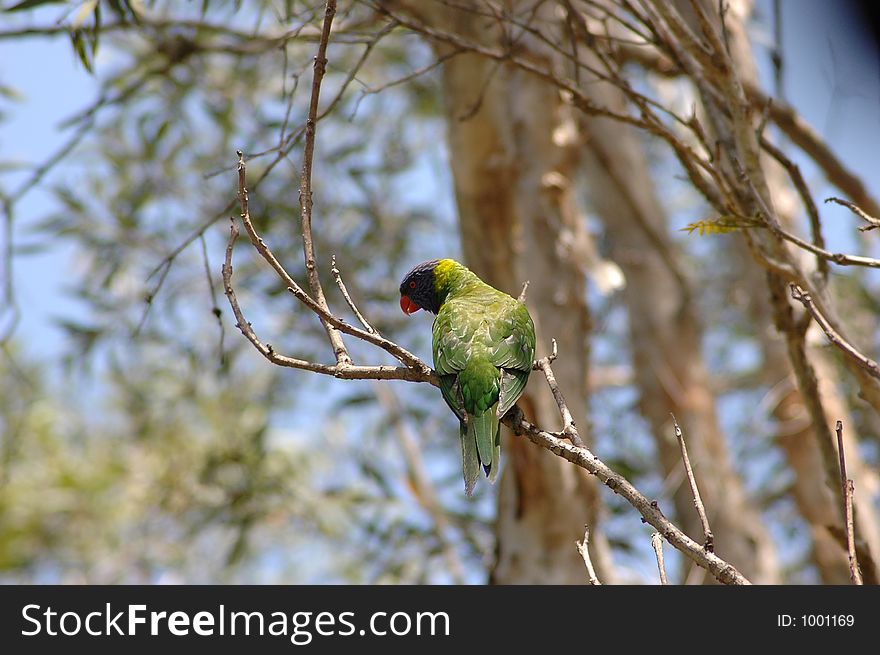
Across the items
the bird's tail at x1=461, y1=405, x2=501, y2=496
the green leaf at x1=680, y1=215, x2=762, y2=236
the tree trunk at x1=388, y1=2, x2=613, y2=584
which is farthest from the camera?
the tree trunk at x1=388, y1=2, x2=613, y2=584

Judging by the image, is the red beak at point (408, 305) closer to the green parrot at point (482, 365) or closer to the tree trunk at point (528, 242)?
the green parrot at point (482, 365)

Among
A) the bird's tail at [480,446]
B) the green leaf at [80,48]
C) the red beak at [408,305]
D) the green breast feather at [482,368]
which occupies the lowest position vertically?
the bird's tail at [480,446]

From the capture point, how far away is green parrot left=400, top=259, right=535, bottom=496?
230 centimetres

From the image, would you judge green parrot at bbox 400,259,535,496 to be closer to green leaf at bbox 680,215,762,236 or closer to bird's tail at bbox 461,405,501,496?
bird's tail at bbox 461,405,501,496

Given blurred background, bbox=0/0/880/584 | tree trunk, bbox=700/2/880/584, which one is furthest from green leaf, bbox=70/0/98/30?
tree trunk, bbox=700/2/880/584

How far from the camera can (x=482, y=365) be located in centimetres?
239

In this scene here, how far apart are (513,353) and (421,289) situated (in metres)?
0.72

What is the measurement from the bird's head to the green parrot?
1.03ft

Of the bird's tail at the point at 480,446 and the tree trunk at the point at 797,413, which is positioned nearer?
the bird's tail at the point at 480,446

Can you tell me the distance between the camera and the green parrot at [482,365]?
230 cm

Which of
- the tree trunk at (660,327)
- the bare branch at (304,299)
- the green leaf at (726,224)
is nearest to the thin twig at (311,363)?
the bare branch at (304,299)

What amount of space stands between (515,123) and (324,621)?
110 inches

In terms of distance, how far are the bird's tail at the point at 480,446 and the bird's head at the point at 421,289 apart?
0.83 meters

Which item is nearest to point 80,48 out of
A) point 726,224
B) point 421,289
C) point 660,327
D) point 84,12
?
point 84,12
